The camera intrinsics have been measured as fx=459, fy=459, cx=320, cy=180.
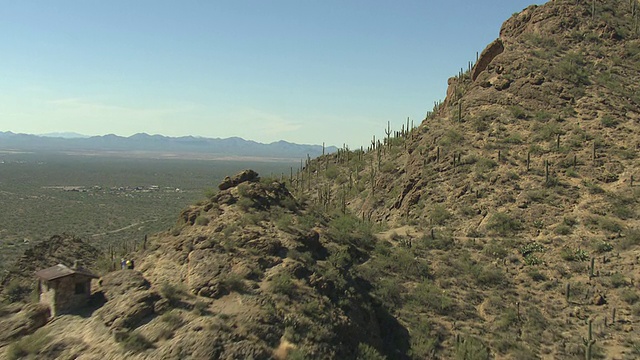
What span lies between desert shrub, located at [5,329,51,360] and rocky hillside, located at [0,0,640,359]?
48 mm

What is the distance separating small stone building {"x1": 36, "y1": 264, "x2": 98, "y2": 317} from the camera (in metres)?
14.3

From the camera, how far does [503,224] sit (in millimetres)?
25625

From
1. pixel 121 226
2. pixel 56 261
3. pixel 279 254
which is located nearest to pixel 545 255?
pixel 279 254

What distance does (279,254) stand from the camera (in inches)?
709

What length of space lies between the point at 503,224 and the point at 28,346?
22.5m

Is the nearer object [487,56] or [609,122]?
[609,122]

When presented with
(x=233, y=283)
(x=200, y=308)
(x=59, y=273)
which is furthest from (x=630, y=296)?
(x=59, y=273)

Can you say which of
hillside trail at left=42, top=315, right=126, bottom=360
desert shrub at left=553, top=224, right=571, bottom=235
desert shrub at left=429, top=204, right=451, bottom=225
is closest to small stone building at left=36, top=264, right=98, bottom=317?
hillside trail at left=42, top=315, right=126, bottom=360

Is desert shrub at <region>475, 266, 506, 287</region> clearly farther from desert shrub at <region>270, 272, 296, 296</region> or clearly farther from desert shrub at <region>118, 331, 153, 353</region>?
desert shrub at <region>118, 331, 153, 353</region>

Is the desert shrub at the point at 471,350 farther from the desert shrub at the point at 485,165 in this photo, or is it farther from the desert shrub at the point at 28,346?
the desert shrub at the point at 485,165

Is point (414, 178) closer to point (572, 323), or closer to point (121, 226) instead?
point (572, 323)

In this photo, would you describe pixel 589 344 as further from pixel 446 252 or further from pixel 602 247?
pixel 446 252

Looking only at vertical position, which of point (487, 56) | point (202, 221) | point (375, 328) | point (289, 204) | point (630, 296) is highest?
point (487, 56)

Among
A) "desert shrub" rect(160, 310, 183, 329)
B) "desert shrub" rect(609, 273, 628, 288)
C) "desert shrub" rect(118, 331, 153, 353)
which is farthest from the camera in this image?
"desert shrub" rect(609, 273, 628, 288)
